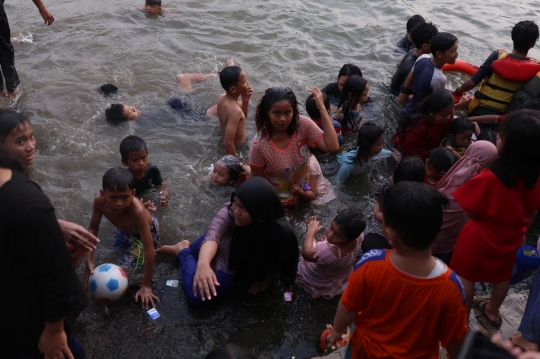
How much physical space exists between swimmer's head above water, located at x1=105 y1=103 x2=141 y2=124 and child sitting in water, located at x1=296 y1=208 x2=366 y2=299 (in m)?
3.65

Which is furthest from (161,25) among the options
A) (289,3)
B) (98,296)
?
(98,296)

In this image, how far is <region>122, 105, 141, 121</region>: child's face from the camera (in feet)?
20.9

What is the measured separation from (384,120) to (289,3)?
17.6 ft

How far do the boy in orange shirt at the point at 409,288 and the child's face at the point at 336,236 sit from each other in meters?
1.11

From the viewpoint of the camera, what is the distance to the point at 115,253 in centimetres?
425

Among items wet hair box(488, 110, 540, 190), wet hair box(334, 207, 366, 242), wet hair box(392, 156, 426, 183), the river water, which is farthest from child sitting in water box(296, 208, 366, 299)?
wet hair box(488, 110, 540, 190)

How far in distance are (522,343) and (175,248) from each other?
291 cm

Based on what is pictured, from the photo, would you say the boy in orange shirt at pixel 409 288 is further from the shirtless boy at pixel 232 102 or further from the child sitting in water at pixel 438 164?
the shirtless boy at pixel 232 102

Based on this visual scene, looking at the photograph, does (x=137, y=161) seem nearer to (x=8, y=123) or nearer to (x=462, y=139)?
(x=8, y=123)

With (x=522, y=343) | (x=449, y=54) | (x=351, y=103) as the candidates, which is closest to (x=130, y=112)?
(x=351, y=103)

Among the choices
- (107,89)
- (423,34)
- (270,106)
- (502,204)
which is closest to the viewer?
(502,204)

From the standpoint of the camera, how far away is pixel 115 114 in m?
6.29

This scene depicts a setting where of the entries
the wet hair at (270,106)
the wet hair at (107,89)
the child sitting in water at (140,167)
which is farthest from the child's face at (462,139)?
the wet hair at (107,89)

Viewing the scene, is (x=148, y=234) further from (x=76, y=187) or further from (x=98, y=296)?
(x=76, y=187)
